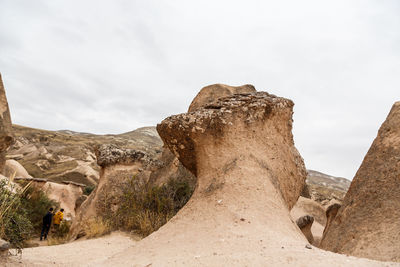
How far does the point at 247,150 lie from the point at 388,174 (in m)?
1.78

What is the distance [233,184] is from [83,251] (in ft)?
9.60

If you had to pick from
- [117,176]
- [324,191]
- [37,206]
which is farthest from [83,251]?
[324,191]

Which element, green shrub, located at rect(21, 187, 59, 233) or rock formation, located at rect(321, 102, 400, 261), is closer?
rock formation, located at rect(321, 102, 400, 261)

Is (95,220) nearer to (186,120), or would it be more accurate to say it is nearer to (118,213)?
(118,213)

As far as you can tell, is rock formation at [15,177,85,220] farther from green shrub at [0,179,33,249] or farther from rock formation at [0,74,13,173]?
green shrub at [0,179,33,249]

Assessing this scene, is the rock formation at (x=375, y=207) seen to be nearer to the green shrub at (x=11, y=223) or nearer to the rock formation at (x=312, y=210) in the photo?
the green shrub at (x=11, y=223)

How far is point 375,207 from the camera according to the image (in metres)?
3.71

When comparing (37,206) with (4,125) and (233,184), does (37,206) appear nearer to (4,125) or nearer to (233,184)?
(4,125)

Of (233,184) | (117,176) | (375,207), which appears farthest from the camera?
(117,176)

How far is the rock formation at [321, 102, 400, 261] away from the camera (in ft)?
10.8

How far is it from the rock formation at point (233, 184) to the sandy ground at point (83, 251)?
1.30 m

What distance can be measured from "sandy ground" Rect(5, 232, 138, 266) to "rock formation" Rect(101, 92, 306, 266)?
1.30 metres

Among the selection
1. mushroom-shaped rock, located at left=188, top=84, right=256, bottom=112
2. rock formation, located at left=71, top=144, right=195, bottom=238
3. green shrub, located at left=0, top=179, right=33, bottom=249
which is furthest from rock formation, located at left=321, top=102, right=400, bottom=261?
mushroom-shaped rock, located at left=188, top=84, right=256, bottom=112

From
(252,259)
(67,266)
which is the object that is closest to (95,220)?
(67,266)
